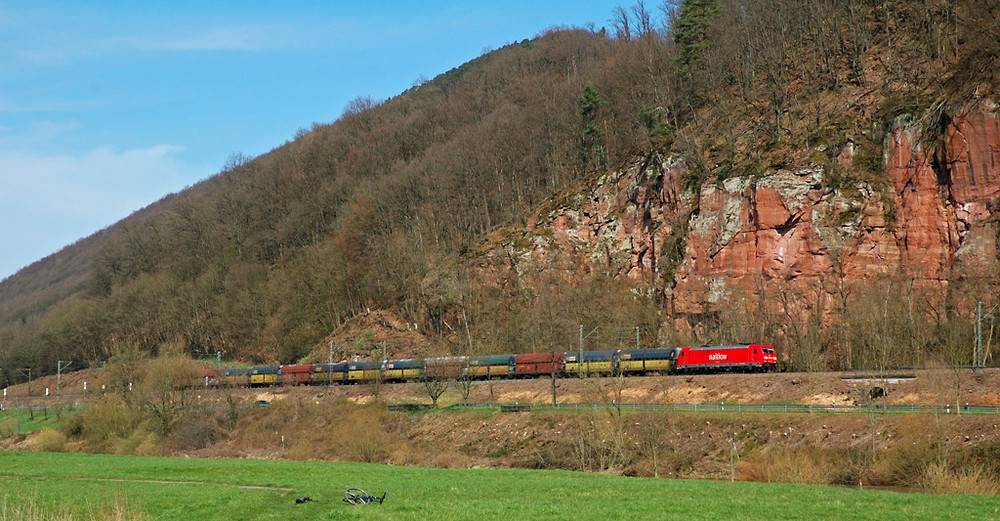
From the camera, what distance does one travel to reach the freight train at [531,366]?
210ft

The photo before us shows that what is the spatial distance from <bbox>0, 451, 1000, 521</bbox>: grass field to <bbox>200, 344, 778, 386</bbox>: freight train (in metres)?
27.2

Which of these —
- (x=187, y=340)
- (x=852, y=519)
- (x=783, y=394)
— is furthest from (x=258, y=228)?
(x=852, y=519)

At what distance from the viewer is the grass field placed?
22.3m

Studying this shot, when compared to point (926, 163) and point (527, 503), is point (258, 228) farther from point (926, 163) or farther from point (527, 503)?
point (527, 503)

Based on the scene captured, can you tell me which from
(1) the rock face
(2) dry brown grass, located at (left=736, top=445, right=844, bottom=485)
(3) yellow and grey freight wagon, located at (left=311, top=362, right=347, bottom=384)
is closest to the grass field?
(2) dry brown grass, located at (left=736, top=445, right=844, bottom=485)

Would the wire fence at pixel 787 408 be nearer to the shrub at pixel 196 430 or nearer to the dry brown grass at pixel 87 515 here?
the shrub at pixel 196 430

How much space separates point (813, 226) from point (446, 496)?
57316 millimetres

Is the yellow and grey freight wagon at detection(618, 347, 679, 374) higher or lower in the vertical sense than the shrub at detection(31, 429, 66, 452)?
higher

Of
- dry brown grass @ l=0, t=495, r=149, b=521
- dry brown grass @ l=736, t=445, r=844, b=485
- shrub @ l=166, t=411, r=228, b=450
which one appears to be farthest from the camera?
shrub @ l=166, t=411, r=228, b=450

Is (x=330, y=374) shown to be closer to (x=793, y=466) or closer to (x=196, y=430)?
(x=196, y=430)

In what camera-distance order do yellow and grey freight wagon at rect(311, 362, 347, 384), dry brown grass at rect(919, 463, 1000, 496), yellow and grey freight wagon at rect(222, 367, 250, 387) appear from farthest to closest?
1. yellow and grey freight wagon at rect(222, 367, 250, 387)
2. yellow and grey freight wagon at rect(311, 362, 347, 384)
3. dry brown grass at rect(919, 463, 1000, 496)

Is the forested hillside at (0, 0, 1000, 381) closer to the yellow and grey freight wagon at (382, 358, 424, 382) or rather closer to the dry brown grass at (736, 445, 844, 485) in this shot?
the yellow and grey freight wagon at (382, 358, 424, 382)

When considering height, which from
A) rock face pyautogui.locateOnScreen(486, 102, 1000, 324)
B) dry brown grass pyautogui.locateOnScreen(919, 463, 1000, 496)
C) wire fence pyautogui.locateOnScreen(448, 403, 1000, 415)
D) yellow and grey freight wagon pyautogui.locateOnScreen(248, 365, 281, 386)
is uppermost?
rock face pyautogui.locateOnScreen(486, 102, 1000, 324)

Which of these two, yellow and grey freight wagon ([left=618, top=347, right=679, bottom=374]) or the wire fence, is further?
yellow and grey freight wagon ([left=618, top=347, right=679, bottom=374])
